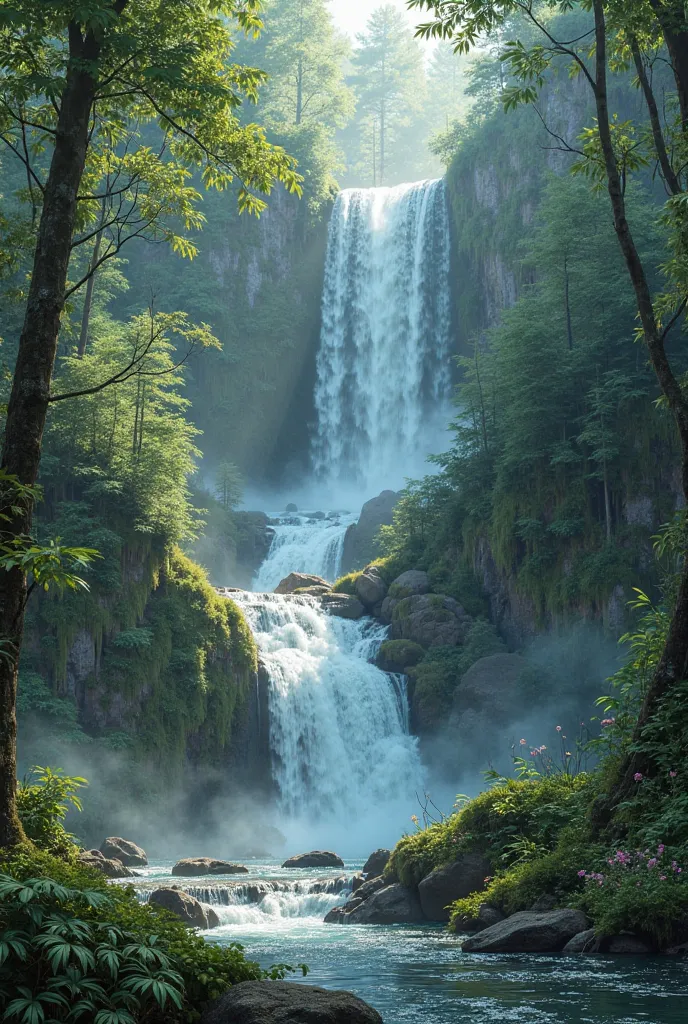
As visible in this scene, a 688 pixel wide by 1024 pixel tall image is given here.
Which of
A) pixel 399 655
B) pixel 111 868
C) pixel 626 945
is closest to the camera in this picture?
pixel 626 945

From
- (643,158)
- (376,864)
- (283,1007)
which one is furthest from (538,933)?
(643,158)

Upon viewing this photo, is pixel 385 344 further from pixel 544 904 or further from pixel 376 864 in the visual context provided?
pixel 544 904

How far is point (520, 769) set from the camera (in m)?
13.4

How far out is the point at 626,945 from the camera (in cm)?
908

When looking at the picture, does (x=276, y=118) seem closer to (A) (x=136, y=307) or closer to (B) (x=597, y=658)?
(A) (x=136, y=307)

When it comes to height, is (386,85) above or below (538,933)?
above

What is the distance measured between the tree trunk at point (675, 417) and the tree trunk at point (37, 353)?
5.11m

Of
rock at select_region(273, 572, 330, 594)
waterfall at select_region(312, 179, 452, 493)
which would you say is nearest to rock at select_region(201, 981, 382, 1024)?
rock at select_region(273, 572, 330, 594)

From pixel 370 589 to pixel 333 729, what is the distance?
17.5 feet

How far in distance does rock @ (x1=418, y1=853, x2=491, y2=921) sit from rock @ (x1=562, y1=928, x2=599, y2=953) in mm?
3075

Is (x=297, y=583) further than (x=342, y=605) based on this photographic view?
Yes

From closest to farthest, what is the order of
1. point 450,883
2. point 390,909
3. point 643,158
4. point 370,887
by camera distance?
point 643,158 → point 450,883 → point 390,909 → point 370,887

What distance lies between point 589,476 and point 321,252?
93.7 feet

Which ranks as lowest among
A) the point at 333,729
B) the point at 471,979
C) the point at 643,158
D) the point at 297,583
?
the point at 471,979
